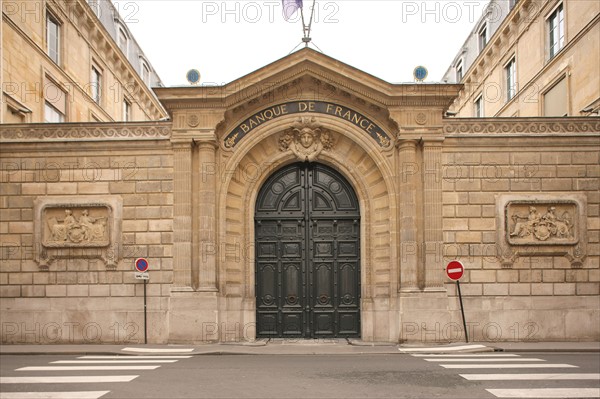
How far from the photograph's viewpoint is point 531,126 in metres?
19.5

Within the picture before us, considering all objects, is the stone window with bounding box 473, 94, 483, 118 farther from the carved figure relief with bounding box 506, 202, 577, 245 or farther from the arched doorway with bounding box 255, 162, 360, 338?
the arched doorway with bounding box 255, 162, 360, 338

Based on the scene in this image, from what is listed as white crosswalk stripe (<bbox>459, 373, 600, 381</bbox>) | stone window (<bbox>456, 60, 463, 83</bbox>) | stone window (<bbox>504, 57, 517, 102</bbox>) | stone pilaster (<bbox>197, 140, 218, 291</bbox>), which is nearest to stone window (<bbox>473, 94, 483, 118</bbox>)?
stone window (<bbox>456, 60, 463, 83</bbox>)

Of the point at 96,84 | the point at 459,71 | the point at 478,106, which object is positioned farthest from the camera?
the point at 459,71

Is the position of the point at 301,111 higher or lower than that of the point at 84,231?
higher

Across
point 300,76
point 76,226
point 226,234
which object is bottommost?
point 226,234

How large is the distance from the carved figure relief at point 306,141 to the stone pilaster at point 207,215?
227cm

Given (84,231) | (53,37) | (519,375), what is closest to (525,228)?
(519,375)

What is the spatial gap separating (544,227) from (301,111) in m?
7.98

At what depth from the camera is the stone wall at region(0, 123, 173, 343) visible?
761 inches

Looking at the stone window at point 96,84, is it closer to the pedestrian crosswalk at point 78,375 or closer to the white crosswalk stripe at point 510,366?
the pedestrian crosswalk at point 78,375

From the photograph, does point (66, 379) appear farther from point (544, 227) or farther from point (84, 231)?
point (544, 227)

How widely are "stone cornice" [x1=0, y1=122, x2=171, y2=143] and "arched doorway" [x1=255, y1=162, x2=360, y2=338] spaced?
3.81 m

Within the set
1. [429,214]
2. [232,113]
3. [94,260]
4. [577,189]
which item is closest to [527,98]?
[577,189]

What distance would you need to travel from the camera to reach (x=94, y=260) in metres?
19.5
